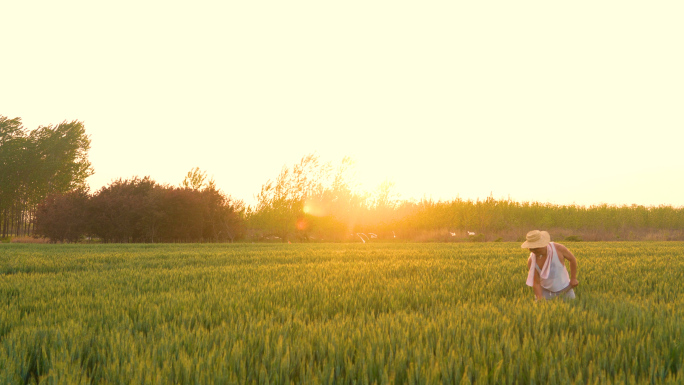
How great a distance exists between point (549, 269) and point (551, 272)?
13 centimetres

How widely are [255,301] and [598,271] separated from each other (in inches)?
249

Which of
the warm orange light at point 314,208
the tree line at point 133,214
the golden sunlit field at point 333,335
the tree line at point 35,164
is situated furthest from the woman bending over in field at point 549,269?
the tree line at point 35,164

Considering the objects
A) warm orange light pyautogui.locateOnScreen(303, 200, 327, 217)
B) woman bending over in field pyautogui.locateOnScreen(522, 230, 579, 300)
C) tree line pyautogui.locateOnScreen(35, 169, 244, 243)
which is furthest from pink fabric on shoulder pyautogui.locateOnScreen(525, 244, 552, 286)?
warm orange light pyautogui.locateOnScreen(303, 200, 327, 217)

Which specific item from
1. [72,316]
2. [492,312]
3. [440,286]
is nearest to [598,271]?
[440,286]

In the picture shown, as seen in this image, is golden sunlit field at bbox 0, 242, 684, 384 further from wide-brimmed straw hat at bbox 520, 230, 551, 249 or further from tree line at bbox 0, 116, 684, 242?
tree line at bbox 0, 116, 684, 242

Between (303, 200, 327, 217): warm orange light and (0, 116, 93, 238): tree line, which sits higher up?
(0, 116, 93, 238): tree line

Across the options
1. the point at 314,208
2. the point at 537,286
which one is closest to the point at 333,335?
the point at 537,286

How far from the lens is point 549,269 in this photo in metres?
4.62

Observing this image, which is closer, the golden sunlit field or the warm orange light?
the golden sunlit field

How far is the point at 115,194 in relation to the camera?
90.8 ft

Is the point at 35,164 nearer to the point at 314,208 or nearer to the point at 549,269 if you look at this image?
the point at 314,208

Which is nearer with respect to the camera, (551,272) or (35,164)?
(551,272)

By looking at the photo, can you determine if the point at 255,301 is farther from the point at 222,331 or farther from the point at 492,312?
the point at 492,312

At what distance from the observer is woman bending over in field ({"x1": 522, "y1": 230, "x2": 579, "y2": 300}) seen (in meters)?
4.52
